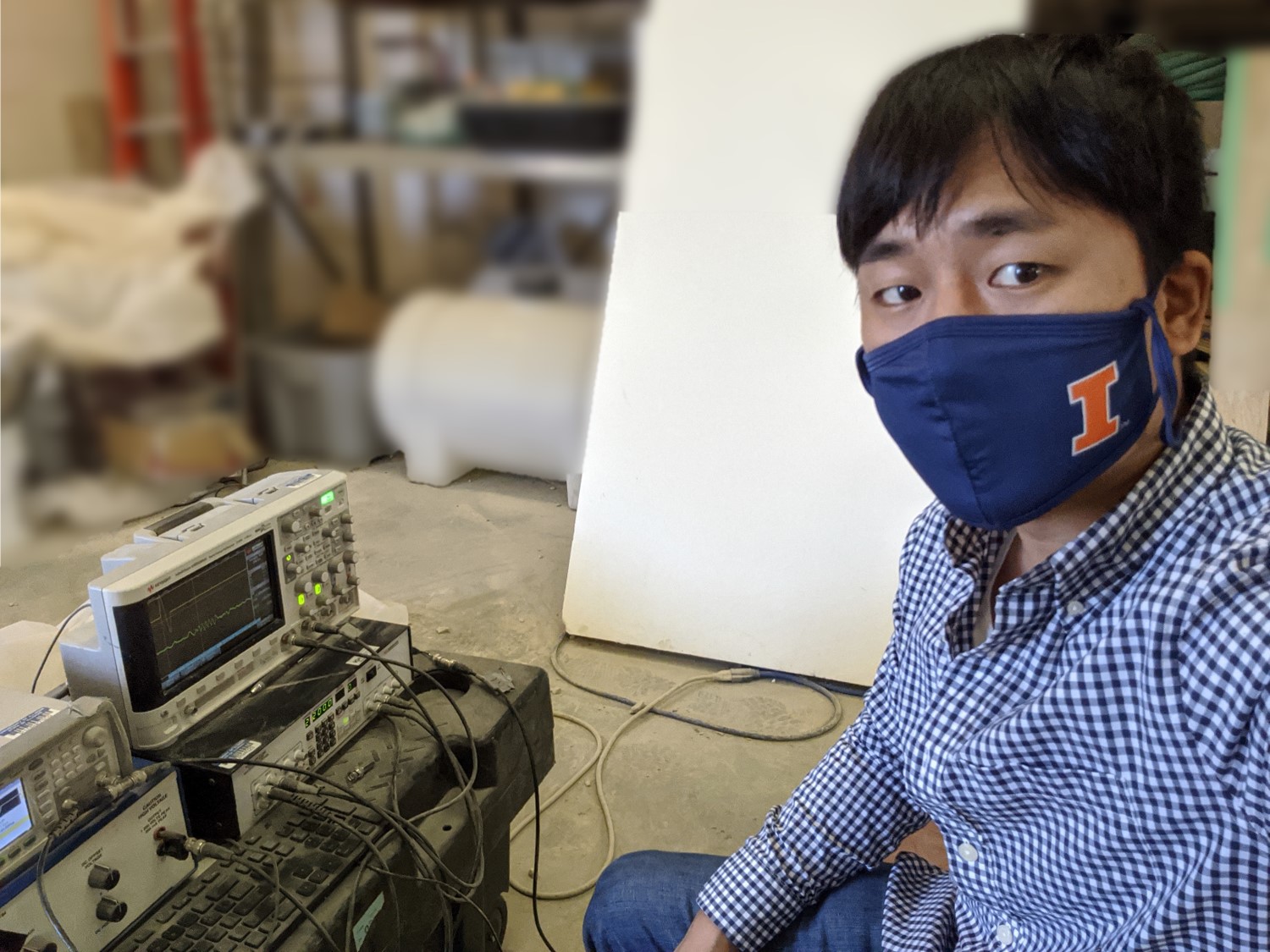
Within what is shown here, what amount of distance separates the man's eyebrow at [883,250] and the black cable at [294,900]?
0.78 meters

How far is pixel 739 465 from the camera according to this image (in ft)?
7.41

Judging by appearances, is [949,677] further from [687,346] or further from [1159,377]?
[687,346]

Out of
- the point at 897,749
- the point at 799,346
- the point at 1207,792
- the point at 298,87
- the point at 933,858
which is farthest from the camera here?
the point at 799,346

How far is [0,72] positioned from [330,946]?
0.89m

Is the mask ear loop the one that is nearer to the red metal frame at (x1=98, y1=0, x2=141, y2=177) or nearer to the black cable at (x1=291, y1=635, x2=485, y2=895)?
the red metal frame at (x1=98, y1=0, x2=141, y2=177)

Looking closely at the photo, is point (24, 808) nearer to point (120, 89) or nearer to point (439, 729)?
point (439, 729)

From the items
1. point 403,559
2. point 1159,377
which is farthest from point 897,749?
point 403,559

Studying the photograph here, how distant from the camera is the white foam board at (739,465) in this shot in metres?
2.15

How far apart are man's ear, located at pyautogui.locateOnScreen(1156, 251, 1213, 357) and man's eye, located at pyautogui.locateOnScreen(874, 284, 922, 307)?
0.60 feet

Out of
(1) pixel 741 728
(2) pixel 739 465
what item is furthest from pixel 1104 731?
(2) pixel 739 465

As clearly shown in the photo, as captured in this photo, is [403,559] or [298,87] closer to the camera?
[298,87]

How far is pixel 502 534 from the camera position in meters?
2.97

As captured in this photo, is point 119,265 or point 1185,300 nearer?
point 119,265

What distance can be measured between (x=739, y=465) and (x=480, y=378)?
6.65 ft
